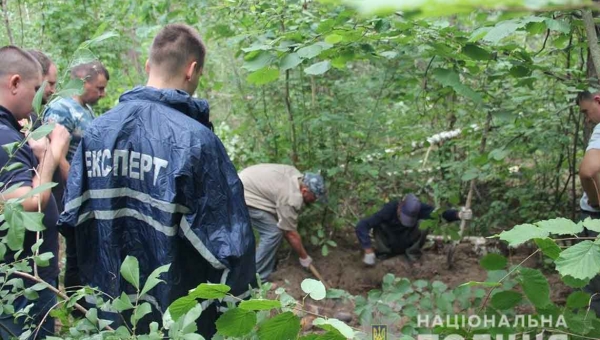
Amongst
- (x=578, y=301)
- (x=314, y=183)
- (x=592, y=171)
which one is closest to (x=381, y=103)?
(x=314, y=183)

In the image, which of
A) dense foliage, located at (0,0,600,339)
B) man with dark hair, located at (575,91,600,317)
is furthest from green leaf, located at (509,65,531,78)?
man with dark hair, located at (575,91,600,317)

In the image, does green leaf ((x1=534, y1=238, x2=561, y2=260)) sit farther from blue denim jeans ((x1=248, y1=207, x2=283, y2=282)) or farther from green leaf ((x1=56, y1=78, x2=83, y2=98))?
blue denim jeans ((x1=248, y1=207, x2=283, y2=282))

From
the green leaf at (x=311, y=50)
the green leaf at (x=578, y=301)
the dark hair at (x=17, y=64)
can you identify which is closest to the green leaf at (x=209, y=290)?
the green leaf at (x=578, y=301)

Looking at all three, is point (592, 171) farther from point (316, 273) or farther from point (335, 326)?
point (316, 273)

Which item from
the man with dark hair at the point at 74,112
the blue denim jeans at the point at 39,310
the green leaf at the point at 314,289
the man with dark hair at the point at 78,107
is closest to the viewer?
the green leaf at the point at 314,289

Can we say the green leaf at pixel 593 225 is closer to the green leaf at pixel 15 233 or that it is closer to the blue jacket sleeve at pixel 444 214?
the green leaf at pixel 15 233

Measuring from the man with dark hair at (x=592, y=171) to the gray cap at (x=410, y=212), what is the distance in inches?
86.6

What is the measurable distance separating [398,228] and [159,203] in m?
4.06

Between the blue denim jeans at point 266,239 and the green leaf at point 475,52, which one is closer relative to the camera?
the green leaf at point 475,52

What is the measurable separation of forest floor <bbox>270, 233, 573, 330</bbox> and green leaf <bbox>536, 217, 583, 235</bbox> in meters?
3.84

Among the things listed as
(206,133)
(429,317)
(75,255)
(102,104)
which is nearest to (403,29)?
(206,133)

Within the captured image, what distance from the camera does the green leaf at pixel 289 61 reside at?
2.38 meters

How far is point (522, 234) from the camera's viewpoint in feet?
4.10

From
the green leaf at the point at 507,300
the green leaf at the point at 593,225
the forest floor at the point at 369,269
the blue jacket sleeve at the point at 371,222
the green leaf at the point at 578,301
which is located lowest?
the forest floor at the point at 369,269
